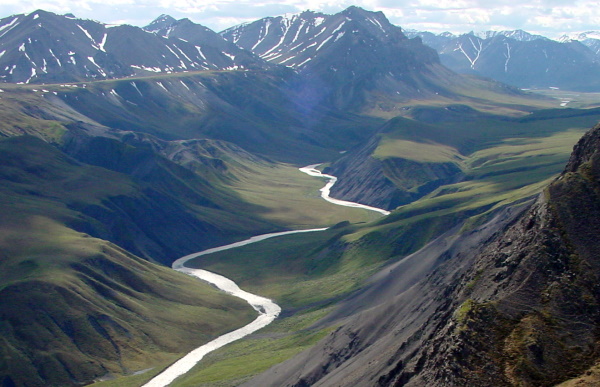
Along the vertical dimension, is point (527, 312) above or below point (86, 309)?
above

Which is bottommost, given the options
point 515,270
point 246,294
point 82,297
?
point 246,294

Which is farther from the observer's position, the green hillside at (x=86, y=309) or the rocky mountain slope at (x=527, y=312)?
the green hillside at (x=86, y=309)

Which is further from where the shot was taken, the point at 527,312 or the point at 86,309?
the point at 86,309

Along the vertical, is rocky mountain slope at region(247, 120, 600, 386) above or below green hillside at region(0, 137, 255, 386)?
above

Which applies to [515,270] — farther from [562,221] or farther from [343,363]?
[343,363]

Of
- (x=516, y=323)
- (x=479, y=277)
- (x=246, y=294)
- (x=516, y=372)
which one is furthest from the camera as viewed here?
(x=246, y=294)

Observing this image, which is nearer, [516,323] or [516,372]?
[516,372]

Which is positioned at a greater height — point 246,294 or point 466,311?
point 466,311

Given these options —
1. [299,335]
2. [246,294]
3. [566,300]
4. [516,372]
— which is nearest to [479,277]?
[566,300]

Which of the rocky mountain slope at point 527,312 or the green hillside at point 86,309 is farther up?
the rocky mountain slope at point 527,312

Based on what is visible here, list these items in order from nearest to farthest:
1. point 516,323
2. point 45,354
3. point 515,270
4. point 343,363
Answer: point 516,323
point 515,270
point 343,363
point 45,354

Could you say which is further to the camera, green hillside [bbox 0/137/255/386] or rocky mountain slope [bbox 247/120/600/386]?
green hillside [bbox 0/137/255/386]
